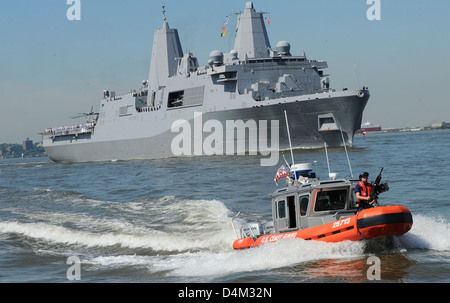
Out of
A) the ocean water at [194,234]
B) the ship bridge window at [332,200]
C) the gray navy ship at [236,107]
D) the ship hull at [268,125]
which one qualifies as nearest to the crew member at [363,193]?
the ship bridge window at [332,200]

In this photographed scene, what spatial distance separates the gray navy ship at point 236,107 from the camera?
4970cm

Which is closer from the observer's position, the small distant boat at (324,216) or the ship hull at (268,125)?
the small distant boat at (324,216)

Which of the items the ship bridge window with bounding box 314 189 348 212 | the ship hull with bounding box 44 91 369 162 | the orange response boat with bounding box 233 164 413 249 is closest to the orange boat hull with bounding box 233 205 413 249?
the orange response boat with bounding box 233 164 413 249

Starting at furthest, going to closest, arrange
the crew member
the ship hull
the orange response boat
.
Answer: the ship hull → the crew member → the orange response boat

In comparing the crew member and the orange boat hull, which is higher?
the crew member

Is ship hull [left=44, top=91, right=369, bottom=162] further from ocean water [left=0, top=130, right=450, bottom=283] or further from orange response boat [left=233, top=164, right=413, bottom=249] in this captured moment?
orange response boat [left=233, top=164, right=413, bottom=249]

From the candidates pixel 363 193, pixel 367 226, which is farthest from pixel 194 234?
pixel 367 226

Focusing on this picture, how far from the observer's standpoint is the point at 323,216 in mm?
14641

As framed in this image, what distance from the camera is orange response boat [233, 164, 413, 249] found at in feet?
44.2

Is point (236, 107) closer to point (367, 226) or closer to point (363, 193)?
point (363, 193)

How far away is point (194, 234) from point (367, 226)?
7.78 metres

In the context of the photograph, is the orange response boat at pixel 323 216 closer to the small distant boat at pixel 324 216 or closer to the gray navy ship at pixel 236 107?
the small distant boat at pixel 324 216
